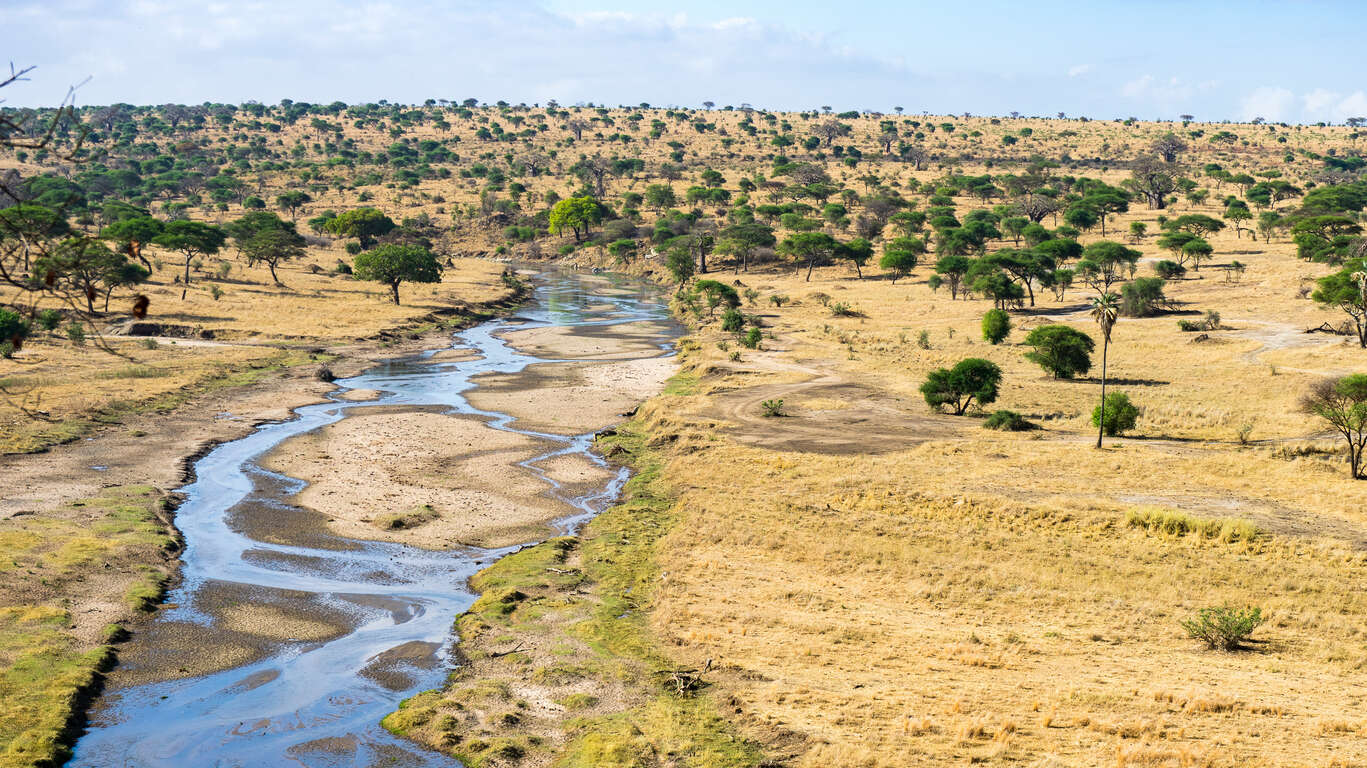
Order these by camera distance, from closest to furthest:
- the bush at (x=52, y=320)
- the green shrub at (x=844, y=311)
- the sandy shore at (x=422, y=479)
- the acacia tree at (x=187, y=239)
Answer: the bush at (x=52, y=320)
the sandy shore at (x=422, y=479)
the green shrub at (x=844, y=311)
the acacia tree at (x=187, y=239)

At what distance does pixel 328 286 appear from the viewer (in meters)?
129

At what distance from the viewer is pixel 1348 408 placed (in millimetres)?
54344


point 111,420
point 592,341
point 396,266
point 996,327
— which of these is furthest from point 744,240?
point 111,420

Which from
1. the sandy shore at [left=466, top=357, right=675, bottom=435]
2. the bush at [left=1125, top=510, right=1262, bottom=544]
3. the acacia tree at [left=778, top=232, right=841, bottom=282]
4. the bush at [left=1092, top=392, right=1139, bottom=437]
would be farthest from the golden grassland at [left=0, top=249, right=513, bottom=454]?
the bush at [left=1092, top=392, right=1139, bottom=437]

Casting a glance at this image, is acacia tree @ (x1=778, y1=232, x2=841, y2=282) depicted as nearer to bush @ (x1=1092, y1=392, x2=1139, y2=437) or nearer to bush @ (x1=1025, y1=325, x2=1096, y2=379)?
bush @ (x1=1025, y1=325, x2=1096, y2=379)

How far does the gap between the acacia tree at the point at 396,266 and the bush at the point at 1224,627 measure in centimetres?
10095

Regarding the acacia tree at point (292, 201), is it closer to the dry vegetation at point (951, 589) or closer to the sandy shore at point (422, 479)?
the dry vegetation at point (951, 589)

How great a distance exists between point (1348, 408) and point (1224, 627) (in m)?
30.5

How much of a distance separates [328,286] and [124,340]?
39.7m

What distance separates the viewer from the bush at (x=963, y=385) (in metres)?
64.6

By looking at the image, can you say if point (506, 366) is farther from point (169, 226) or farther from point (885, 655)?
point (885, 655)

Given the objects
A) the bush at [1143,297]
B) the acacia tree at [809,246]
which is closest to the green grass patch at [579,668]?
the bush at [1143,297]

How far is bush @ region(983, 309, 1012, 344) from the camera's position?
300 feet

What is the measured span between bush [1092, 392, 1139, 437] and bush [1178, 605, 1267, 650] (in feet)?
84.0
